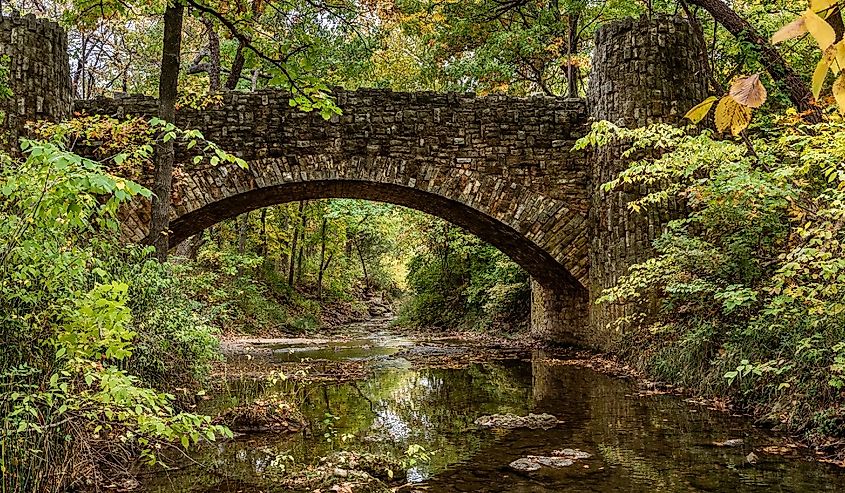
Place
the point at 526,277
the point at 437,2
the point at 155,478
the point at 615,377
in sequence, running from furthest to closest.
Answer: the point at 526,277 → the point at 437,2 → the point at 615,377 → the point at 155,478

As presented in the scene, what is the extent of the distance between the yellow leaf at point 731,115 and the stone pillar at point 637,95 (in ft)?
26.7

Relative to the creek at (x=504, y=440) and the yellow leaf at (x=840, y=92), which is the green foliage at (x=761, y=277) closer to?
the creek at (x=504, y=440)

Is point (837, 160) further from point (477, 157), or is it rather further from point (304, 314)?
point (304, 314)

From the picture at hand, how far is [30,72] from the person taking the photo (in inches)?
353

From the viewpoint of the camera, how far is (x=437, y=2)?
12.5 metres

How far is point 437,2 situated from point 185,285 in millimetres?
7874

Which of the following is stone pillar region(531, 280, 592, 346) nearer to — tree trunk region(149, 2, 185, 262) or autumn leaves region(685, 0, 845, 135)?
tree trunk region(149, 2, 185, 262)

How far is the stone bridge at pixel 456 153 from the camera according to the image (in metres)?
9.27

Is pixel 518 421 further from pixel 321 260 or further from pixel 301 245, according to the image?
A: pixel 321 260

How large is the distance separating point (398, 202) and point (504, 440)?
22.7 feet

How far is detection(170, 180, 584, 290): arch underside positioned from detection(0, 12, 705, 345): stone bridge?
54mm

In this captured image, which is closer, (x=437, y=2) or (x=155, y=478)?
(x=155, y=478)

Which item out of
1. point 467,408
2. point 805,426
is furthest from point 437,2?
point 805,426

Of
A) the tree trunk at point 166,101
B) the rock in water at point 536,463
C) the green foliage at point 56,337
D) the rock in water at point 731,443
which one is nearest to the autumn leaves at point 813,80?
the green foliage at point 56,337
